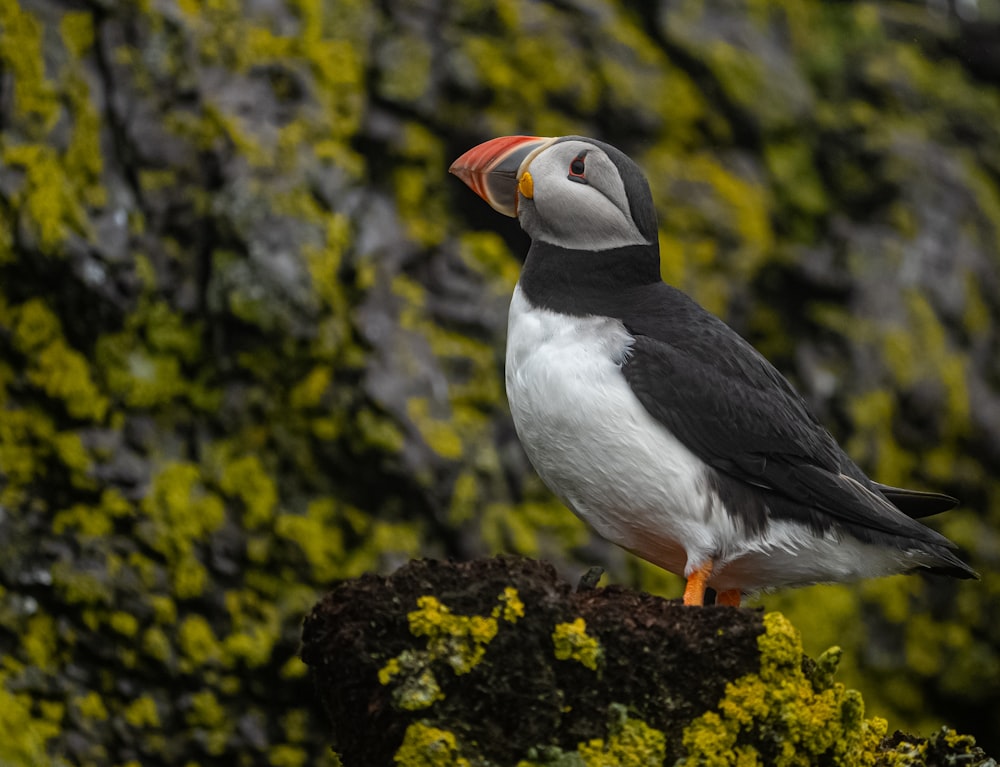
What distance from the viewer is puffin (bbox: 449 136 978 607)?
4121mm

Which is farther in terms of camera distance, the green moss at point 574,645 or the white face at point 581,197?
the white face at point 581,197

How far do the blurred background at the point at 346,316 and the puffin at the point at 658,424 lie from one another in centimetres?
265

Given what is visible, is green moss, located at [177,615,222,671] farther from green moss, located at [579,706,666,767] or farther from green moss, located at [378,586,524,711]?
green moss, located at [579,706,666,767]

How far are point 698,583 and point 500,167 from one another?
1769 millimetres

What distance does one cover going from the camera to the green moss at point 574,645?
3320mm

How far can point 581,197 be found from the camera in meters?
4.43

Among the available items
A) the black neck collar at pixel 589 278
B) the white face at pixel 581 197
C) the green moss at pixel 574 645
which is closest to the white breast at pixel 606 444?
the black neck collar at pixel 589 278

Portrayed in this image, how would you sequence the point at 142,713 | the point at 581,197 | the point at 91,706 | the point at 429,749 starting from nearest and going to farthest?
the point at 429,749 → the point at 581,197 → the point at 91,706 → the point at 142,713

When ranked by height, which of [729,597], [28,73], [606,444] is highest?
[28,73]

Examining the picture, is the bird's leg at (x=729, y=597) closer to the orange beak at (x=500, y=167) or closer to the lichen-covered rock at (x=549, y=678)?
the lichen-covered rock at (x=549, y=678)

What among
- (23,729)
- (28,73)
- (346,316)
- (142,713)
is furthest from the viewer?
(346,316)

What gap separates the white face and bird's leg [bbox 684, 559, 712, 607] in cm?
128

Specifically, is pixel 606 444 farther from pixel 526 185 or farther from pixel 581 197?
pixel 526 185

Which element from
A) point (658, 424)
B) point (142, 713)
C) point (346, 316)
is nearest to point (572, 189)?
point (658, 424)
